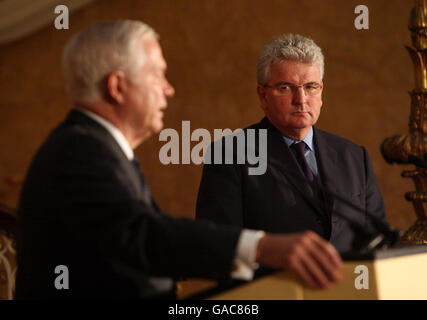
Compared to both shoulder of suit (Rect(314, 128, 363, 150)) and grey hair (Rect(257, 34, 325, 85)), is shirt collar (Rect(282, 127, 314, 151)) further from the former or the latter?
grey hair (Rect(257, 34, 325, 85))

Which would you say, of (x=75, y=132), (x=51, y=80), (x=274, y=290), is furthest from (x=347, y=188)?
(x=51, y=80)

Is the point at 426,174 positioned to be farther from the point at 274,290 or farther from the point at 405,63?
the point at 405,63

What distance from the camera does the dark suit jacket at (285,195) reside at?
2.28 meters

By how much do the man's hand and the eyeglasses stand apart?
1249 millimetres

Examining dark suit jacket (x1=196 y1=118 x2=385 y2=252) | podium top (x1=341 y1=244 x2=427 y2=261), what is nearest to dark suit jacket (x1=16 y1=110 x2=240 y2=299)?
podium top (x1=341 y1=244 x2=427 y2=261)

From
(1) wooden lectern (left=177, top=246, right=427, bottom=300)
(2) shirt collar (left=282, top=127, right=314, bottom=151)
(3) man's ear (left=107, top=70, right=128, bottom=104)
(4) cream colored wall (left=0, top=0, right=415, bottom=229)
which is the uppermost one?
(4) cream colored wall (left=0, top=0, right=415, bottom=229)

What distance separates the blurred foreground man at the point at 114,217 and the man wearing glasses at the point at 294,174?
848 millimetres

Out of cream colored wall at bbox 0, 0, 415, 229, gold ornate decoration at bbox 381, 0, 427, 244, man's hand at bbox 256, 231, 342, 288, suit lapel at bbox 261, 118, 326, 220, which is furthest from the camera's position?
Answer: cream colored wall at bbox 0, 0, 415, 229

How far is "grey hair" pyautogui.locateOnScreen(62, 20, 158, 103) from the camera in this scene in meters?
1.44

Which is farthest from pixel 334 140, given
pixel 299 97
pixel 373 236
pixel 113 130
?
pixel 113 130

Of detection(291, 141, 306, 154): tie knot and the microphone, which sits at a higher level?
detection(291, 141, 306, 154): tie knot

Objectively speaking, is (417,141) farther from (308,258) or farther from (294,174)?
(308,258)

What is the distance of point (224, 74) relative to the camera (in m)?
5.61

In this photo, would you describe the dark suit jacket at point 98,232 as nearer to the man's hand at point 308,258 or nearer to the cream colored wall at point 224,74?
the man's hand at point 308,258
